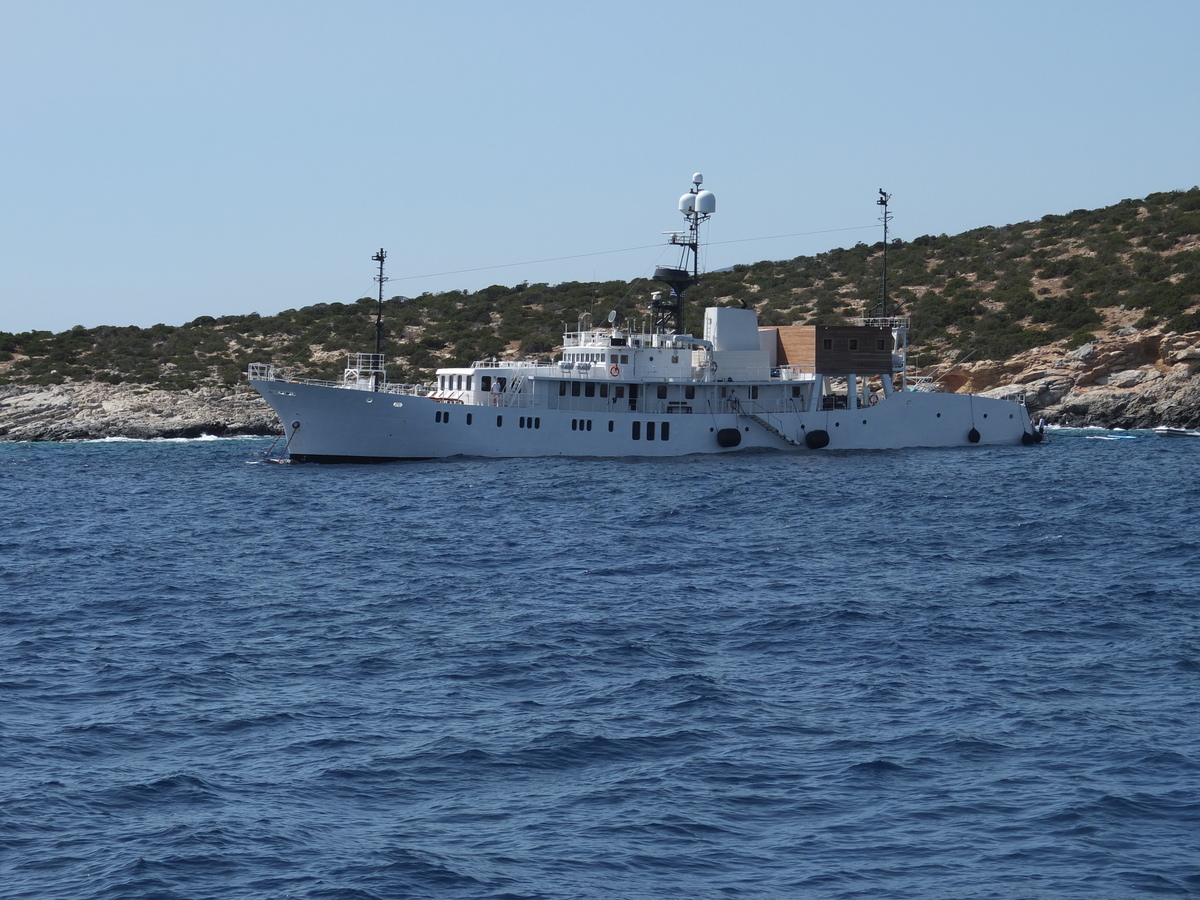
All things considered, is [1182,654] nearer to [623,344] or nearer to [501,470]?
[501,470]

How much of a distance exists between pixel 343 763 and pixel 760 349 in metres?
42.1

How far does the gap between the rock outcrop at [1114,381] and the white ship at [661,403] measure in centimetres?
1138

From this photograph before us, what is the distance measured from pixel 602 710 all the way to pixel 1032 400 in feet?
192

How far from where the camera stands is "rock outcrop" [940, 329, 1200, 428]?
211 feet

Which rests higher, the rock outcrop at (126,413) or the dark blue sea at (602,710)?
the rock outcrop at (126,413)

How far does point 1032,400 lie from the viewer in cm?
6962

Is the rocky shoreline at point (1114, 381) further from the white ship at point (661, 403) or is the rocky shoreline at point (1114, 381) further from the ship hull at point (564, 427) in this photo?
the ship hull at point (564, 427)

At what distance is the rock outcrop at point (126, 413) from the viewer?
70.0 meters

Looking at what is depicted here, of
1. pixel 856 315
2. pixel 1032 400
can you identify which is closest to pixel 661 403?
pixel 1032 400

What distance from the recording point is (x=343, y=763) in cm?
1437

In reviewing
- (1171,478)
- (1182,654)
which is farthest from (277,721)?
(1171,478)

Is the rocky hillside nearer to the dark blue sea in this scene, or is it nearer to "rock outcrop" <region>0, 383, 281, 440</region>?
"rock outcrop" <region>0, 383, 281, 440</region>

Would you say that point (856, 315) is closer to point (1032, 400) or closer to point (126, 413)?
point (1032, 400)

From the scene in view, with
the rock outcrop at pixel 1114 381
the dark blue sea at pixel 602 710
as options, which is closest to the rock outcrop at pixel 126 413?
the dark blue sea at pixel 602 710
